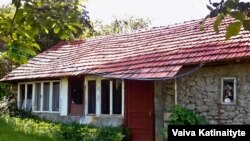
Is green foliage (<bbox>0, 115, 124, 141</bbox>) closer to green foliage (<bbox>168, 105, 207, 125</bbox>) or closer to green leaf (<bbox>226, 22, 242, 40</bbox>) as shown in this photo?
green foliage (<bbox>168, 105, 207, 125</bbox>)

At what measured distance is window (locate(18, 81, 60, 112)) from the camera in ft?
64.2

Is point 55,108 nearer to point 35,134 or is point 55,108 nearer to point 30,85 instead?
point 30,85

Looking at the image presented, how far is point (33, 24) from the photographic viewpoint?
4066mm

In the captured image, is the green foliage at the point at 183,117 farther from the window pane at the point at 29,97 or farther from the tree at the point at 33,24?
the window pane at the point at 29,97

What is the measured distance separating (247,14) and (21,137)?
36.7 feet

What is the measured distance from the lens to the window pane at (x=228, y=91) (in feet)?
40.2

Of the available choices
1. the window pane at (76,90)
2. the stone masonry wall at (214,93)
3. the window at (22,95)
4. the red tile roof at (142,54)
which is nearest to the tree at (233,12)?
the red tile roof at (142,54)

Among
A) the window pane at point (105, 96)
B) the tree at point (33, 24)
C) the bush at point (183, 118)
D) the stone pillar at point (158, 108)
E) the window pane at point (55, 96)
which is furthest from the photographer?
the window pane at point (55, 96)

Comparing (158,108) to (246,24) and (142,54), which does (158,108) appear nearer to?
(142,54)

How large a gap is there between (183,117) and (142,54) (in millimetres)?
4315

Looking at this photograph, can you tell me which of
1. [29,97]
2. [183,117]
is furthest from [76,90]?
[183,117]

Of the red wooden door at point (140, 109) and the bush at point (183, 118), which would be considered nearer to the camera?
the bush at point (183, 118)

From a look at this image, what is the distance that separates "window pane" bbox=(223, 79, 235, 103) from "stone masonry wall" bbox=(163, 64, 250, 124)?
145 millimetres

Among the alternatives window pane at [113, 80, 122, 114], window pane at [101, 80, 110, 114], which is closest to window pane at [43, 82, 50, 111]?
window pane at [101, 80, 110, 114]
